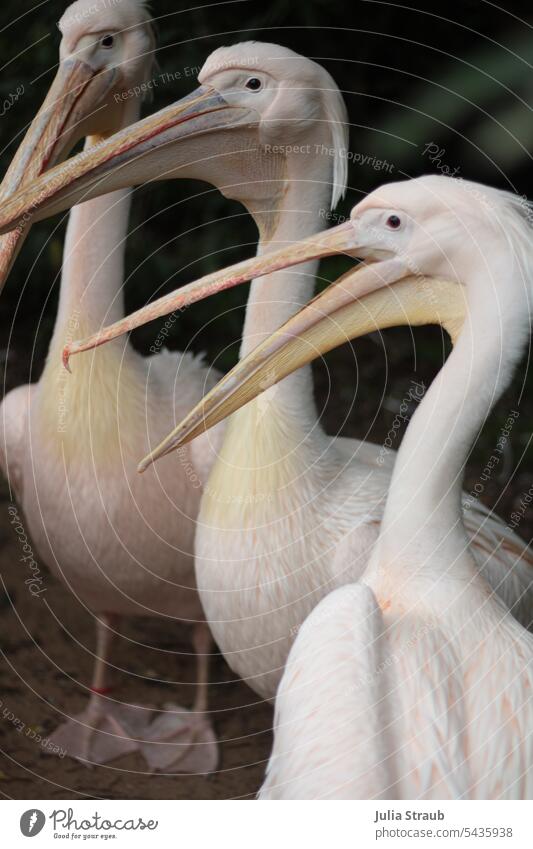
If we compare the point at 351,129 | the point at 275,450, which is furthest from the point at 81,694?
the point at 351,129

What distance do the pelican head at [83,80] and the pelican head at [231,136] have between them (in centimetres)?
24

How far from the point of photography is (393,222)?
175 centimetres

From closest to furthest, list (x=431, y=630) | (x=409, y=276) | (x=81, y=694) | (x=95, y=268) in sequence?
(x=431, y=630) < (x=409, y=276) < (x=95, y=268) < (x=81, y=694)

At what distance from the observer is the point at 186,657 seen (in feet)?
10.2

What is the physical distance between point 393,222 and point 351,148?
6.77ft

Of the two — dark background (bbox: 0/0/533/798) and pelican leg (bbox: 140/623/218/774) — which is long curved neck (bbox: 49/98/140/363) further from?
pelican leg (bbox: 140/623/218/774)

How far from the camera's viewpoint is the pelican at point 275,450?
6.97 feet

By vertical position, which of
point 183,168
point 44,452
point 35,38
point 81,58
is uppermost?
point 35,38

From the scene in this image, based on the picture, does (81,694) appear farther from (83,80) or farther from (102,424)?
(83,80)

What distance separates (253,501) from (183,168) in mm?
655

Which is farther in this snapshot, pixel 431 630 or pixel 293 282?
pixel 293 282

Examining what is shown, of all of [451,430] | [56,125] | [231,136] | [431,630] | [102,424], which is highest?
[56,125]

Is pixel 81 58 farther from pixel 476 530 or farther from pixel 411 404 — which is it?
pixel 411 404

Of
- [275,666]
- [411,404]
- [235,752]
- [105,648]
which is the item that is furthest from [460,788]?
[411,404]
